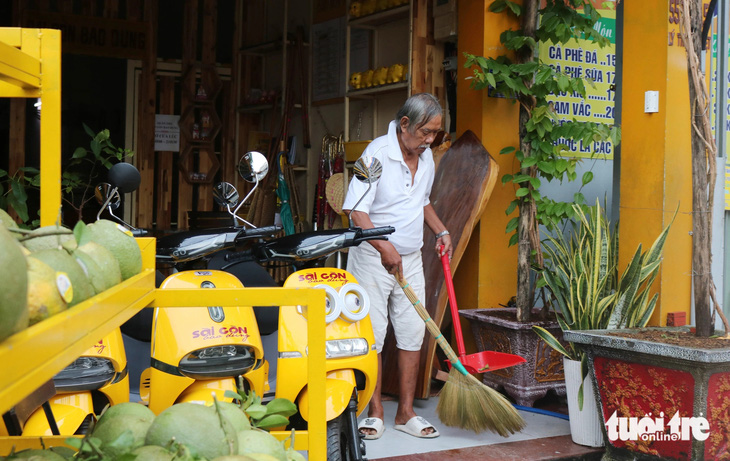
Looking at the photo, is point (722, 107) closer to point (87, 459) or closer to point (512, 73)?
point (512, 73)

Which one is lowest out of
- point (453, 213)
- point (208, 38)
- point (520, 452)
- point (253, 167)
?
point (520, 452)

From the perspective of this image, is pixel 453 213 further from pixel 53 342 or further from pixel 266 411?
pixel 53 342

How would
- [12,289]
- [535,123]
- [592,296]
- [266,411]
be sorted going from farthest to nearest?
1. [535,123]
2. [592,296]
3. [266,411]
4. [12,289]

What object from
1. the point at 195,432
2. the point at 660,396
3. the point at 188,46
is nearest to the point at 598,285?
the point at 660,396

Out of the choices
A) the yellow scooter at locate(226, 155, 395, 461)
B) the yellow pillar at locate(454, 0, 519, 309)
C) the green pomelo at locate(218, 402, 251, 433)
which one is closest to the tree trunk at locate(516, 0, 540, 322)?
the yellow pillar at locate(454, 0, 519, 309)

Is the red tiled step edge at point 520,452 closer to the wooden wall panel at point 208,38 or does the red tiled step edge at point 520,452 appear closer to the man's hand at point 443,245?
the man's hand at point 443,245

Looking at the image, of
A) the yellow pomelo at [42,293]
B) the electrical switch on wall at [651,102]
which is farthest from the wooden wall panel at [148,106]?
the yellow pomelo at [42,293]

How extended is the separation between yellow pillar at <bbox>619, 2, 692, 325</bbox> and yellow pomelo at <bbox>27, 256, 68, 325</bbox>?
3.62 m

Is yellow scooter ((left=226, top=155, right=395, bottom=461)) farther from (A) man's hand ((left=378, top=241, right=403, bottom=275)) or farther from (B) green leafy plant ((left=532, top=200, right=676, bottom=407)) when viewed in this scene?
(B) green leafy plant ((left=532, top=200, right=676, bottom=407))

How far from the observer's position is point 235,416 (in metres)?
1.46

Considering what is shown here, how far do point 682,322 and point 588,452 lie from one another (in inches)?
41.1

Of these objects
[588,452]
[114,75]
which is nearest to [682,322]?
[588,452]

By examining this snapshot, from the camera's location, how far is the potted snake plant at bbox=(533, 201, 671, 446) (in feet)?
11.6

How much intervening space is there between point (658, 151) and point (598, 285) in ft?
2.82
